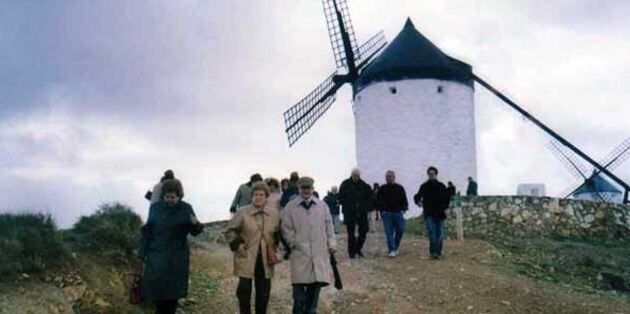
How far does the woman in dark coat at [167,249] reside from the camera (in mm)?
7016

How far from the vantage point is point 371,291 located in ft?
37.9

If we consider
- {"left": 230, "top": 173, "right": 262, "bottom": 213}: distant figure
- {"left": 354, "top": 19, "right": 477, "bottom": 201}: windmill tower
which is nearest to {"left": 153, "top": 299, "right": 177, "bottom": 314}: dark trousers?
{"left": 230, "top": 173, "right": 262, "bottom": 213}: distant figure

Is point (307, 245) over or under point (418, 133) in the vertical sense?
under

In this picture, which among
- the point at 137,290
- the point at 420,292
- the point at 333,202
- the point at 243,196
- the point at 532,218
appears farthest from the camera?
the point at 532,218

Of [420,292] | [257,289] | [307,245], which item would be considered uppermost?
[307,245]

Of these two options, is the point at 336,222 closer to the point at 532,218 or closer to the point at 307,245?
the point at 532,218

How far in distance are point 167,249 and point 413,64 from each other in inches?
761

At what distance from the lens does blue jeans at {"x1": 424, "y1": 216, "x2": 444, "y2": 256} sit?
45.8 feet

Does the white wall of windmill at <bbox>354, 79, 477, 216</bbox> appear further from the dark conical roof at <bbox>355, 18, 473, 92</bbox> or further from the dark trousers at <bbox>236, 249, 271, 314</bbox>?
the dark trousers at <bbox>236, 249, 271, 314</bbox>

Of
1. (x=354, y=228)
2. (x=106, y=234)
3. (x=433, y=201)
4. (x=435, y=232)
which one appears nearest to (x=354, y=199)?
(x=354, y=228)

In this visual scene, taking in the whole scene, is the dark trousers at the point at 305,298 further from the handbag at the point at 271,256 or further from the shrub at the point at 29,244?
the shrub at the point at 29,244

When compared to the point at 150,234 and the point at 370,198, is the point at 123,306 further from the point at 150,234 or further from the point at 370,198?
the point at 370,198

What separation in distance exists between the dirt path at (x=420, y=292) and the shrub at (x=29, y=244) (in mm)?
2008

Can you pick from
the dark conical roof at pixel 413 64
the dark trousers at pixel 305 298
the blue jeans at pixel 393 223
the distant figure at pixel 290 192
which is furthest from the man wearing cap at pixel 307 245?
the dark conical roof at pixel 413 64
